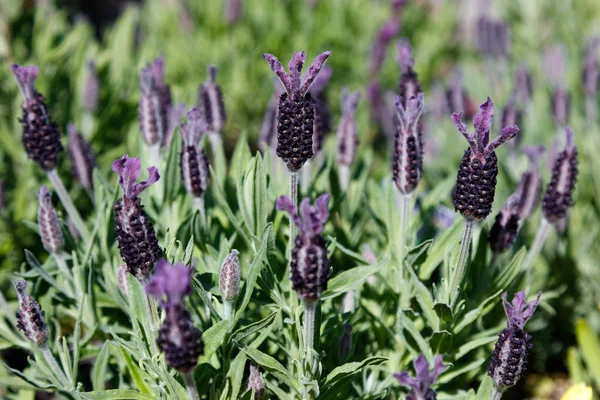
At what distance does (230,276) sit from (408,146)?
0.53m

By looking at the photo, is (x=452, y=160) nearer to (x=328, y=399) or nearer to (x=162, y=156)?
(x=162, y=156)

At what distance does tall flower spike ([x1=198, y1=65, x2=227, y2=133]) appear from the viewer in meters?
1.97

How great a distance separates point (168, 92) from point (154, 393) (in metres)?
1.09

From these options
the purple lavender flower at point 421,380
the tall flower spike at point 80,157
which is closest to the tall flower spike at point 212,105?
the tall flower spike at point 80,157

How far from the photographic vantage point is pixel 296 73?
130 centimetres

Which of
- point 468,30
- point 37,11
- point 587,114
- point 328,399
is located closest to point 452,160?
point 587,114

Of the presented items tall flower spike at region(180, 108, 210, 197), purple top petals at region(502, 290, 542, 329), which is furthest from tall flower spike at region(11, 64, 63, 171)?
purple top petals at region(502, 290, 542, 329)

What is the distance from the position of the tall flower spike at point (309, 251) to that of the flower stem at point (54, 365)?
0.69 meters

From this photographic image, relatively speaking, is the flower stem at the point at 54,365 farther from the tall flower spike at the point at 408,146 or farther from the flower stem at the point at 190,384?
the tall flower spike at the point at 408,146

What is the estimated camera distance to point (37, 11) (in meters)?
3.16

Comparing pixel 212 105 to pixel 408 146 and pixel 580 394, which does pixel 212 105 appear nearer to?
pixel 408 146

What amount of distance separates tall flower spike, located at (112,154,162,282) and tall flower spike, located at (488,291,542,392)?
0.75 metres

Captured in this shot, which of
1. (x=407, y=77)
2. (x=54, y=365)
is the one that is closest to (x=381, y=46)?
(x=407, y=77)

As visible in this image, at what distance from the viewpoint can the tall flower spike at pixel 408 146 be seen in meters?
1.50
